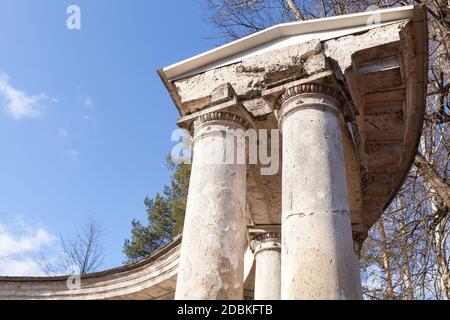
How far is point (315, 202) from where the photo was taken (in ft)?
23.6

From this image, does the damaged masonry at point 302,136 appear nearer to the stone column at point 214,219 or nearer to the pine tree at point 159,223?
the stone column at point 214,219

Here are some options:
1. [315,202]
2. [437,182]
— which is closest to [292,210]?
[315,202]

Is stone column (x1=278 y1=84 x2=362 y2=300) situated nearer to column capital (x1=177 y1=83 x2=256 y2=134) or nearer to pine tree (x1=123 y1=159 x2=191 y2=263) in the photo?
column capital (x1=177 y1=83 x2=256 y2=134)

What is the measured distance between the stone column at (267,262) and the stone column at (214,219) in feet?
15.6

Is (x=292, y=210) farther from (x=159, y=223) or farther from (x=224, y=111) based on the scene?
(x=159, y=223)

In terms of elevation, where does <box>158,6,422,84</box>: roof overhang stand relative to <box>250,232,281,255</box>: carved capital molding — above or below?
above

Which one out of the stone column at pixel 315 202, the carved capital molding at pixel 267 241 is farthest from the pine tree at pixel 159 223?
the stone column at pixel 315 202

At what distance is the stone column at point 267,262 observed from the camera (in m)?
12.8

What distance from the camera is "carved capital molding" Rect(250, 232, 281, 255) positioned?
13.2 metres

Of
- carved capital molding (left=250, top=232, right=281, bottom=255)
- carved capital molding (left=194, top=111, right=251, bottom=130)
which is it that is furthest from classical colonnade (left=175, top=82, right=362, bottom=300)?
carved capital molding (left=250, top=232, right=281, bottom=255)

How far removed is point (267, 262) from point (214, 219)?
18.9 feet

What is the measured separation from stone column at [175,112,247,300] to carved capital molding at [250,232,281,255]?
4.74 meters

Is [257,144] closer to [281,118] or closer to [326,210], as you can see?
[281,118]
